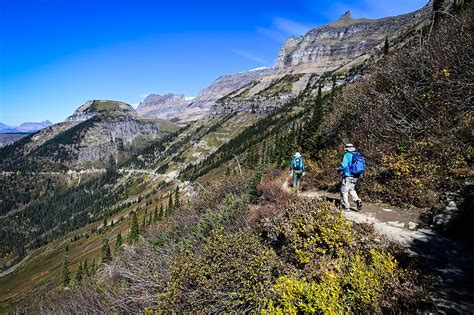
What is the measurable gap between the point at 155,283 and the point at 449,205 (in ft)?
43.2

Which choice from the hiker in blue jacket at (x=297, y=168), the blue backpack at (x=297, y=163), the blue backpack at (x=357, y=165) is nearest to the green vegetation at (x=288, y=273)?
the blue backpack at (x=357, y=165)

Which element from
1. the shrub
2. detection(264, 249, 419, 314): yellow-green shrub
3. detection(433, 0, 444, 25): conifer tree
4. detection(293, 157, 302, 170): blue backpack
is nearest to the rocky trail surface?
detection(264, 249, 419, 314): yellow-green shrub

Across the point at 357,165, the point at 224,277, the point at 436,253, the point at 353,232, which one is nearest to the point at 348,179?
the point at 357,165

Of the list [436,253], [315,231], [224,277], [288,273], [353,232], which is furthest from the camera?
[224,277]

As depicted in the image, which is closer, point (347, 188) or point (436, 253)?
point (436, 253)

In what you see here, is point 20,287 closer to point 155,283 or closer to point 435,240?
point 155,283

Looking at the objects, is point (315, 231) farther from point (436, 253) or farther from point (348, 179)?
point (348, 179)

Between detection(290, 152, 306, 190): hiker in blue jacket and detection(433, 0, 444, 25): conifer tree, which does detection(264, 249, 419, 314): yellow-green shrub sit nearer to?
detection(433, 0, 444, 25): conifer tree

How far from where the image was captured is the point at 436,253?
28.1 ft

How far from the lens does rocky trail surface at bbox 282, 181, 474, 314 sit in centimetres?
628

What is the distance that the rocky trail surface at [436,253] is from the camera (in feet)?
20.6

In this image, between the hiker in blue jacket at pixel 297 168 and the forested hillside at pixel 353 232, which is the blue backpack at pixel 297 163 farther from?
the forested hillside at pixel 353 232

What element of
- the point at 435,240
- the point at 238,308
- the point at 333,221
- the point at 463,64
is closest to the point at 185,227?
the point at 238,308

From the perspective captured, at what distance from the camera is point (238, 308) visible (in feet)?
34.9
